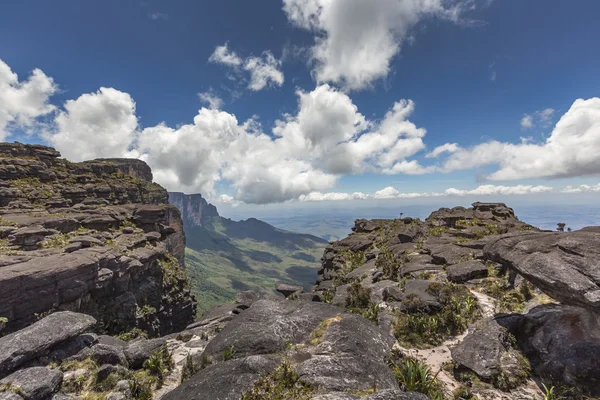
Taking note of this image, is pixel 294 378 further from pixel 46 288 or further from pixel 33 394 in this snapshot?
pixel 46 288

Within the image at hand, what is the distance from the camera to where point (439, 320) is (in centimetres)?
2056

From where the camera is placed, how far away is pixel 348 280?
4091cm

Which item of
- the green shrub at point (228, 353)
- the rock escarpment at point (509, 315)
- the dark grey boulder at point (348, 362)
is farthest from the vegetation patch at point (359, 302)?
the green shrub at point (228, 353)

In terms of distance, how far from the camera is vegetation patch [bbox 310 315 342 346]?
1556 cm

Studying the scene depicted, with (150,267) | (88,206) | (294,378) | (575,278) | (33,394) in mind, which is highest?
(88,206)

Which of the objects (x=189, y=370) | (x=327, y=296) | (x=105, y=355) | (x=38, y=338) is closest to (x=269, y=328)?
(x=189, y=370)

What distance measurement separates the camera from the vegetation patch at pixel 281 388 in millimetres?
10453

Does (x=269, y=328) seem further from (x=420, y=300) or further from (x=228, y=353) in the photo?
(x=420, y=300)

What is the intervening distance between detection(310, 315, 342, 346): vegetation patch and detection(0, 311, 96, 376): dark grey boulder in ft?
53.9

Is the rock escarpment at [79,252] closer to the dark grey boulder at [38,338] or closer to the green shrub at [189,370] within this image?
the dark grey boulder at [38,338]

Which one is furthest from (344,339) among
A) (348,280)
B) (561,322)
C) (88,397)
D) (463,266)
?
(348,280)

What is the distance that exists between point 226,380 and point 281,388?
262 cm

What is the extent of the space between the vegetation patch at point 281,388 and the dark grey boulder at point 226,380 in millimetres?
404

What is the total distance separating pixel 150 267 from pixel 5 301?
84.6 ft
